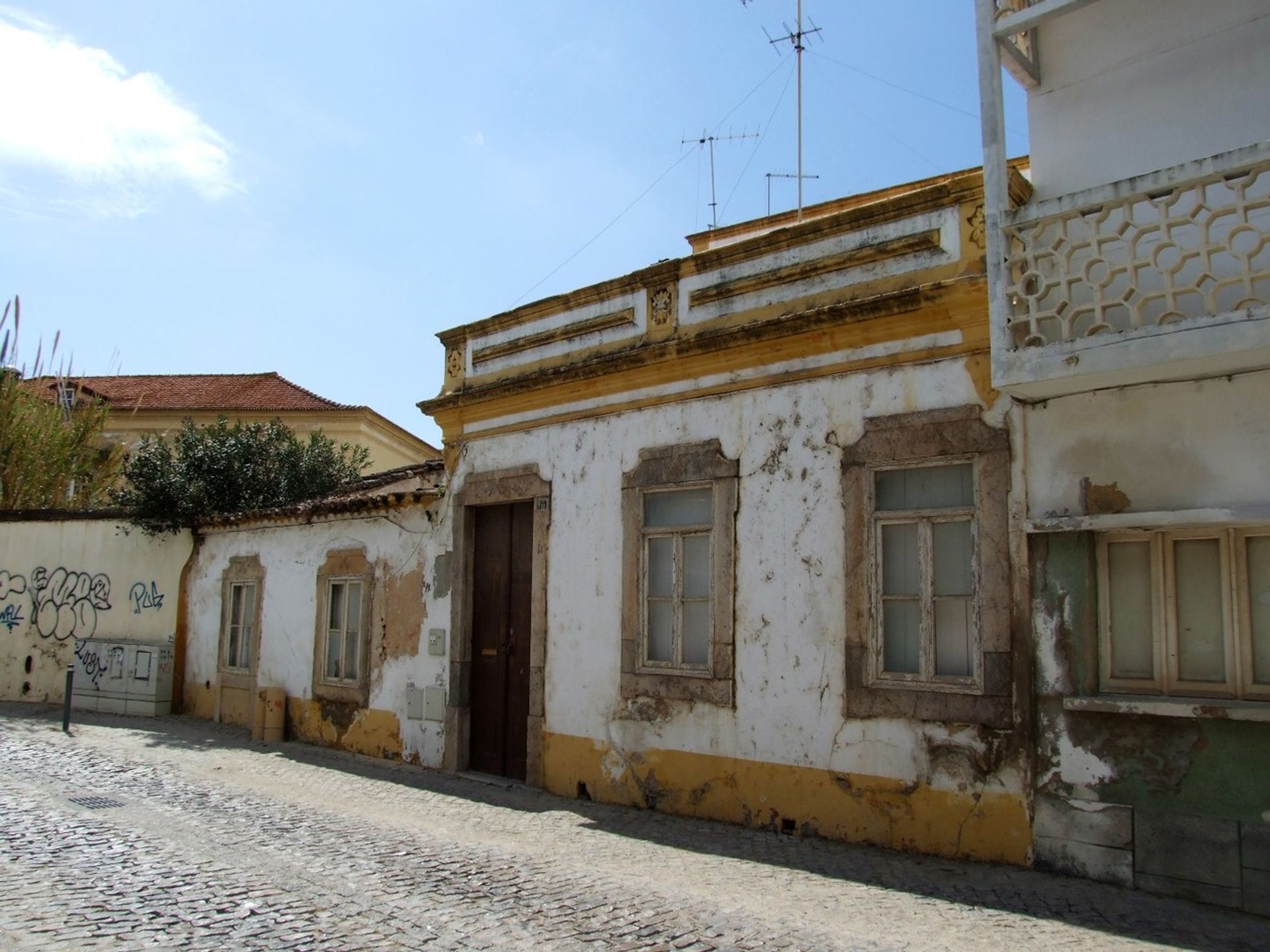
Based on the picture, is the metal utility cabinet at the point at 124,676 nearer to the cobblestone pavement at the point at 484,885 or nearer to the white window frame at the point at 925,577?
the cobblestone pavement at the point at 484,885

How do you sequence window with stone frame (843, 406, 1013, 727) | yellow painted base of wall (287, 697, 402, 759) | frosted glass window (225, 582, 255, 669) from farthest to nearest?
frosted glass window (225, 582, 255, 669) < yellow painted base of wall (287, 697, 402, 759) < window with stone frame (843, 406, 1013, 727)

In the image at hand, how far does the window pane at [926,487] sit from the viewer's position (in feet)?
22.5

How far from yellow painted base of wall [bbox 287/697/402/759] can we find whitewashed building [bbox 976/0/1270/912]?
7192mm

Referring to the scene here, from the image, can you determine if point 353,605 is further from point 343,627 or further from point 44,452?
point 44,452

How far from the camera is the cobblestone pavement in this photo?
490cm

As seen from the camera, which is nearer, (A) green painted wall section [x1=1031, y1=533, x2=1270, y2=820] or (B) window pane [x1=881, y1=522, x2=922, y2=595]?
(A) green painted wall section [x1=1031, y1=533, x2=1270, y2=820]

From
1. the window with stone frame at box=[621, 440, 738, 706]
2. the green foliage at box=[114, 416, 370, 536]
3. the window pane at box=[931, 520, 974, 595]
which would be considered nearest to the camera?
the window pane at box=[931, 520, 974, 595]

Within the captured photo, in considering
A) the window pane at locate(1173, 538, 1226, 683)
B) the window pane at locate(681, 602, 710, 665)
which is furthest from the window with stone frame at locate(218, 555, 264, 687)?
the window pane at locate(1173, 538, 1226, 683)

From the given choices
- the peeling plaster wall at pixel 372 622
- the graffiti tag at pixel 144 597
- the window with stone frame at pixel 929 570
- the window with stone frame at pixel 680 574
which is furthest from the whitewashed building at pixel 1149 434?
the graffiti tag at pixel 144 597

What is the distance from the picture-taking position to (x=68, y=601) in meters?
16.3

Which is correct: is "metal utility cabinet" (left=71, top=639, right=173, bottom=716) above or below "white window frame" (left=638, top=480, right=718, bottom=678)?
below

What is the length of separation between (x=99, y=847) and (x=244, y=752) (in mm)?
5134

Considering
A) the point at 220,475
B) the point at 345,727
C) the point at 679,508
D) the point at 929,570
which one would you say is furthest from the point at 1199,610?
the point at 220,475

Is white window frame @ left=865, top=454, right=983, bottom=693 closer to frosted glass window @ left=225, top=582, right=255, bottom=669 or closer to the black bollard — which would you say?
frosted glass window @ left=225, top=582, right=255, bottom=669
